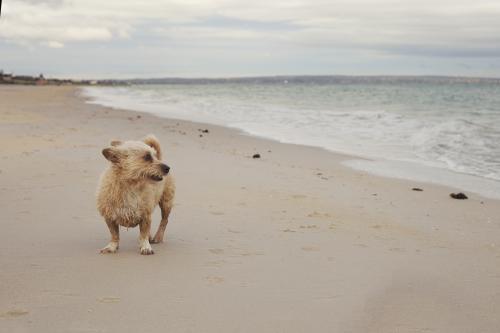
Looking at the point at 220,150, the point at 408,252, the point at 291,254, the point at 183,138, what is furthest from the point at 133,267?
the point at 183,138

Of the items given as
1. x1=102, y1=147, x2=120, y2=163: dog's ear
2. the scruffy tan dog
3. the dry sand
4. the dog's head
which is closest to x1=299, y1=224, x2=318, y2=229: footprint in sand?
the dry sand

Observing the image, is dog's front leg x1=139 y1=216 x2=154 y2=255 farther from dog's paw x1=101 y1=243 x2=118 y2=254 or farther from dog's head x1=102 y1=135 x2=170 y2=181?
dog's head x1=102 y1=135 x2=170 y2=181

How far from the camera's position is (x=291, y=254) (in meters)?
5.48

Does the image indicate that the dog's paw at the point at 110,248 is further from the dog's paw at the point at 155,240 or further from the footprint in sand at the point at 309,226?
the footprint in sand at the point at 309,226

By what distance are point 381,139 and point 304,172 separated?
7627 millimetres

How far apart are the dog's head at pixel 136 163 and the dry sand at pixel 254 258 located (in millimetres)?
736

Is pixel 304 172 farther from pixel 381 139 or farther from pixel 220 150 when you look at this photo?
pixel 381 139

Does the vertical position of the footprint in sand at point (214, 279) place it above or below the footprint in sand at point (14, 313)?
above

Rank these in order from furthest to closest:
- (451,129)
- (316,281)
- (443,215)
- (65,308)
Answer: (451,129), (443,215), (316,281), (65,308)

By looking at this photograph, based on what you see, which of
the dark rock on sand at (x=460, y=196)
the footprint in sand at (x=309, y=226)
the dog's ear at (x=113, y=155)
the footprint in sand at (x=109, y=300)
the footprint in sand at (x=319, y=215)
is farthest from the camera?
the dark rock on sand at (x=460, y=196)

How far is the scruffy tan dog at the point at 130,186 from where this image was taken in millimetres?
5242

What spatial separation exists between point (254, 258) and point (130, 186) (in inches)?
50.1

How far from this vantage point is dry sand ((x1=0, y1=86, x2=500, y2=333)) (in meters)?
3.89

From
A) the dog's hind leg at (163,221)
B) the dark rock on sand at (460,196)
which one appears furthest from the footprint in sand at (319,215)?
the dark rock on sand at (460,196)
